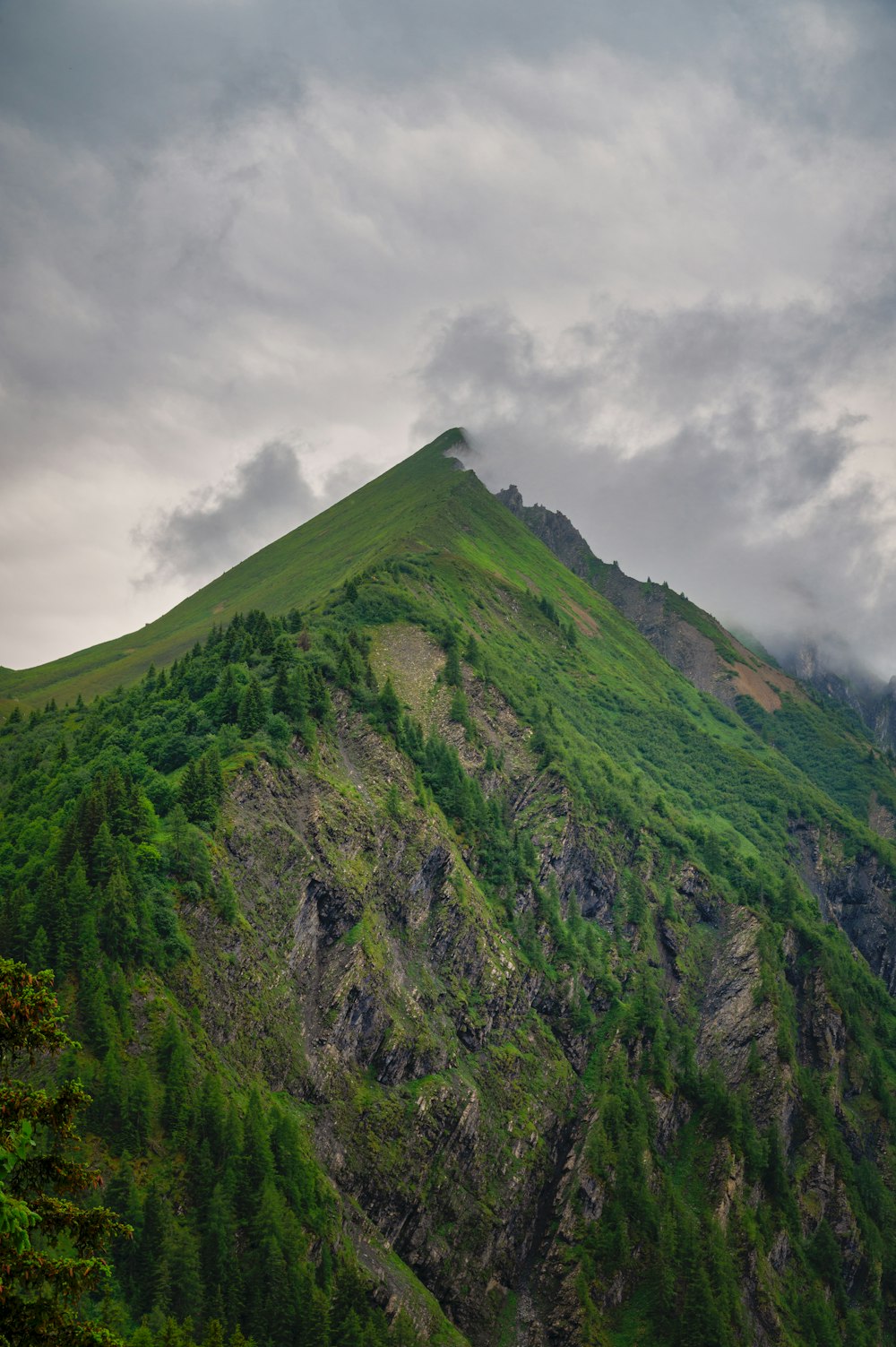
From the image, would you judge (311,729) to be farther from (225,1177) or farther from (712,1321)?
(712,1321)

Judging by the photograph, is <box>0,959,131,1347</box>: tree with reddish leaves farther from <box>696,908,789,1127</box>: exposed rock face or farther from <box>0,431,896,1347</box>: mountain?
<box>696,908,789,1127</box>: exposed rock face

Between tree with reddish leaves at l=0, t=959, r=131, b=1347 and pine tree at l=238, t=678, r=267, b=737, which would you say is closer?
tree with reddish leaves at l=0, t=959, r=131, b=1347

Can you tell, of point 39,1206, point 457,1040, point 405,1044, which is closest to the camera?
point 39,1206

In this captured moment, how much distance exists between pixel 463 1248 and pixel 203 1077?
4875 centimetres

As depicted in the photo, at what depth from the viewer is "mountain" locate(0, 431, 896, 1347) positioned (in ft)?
332

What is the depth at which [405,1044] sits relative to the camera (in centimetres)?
13512

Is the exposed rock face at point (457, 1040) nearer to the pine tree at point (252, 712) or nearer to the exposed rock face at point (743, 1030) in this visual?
the exposed rock face at point (743, 1030)

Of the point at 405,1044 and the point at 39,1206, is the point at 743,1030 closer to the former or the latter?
the point at 405,1044

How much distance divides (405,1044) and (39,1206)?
114 metres

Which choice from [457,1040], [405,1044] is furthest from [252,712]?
[457,1040]

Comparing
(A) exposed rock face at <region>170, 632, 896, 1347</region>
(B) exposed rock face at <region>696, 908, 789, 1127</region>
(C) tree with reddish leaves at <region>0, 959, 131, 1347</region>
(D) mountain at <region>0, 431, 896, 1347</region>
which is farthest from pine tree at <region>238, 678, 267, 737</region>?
(C) tree with reddish leaves at <region>0, 959, 131, 1347</region>

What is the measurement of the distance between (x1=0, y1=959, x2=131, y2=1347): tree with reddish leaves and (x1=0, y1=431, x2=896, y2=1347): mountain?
56.1 m

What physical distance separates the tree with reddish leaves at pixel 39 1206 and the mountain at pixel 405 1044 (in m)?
56.1

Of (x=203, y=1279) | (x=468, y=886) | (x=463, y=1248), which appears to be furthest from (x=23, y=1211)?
(x=468, y=886)
